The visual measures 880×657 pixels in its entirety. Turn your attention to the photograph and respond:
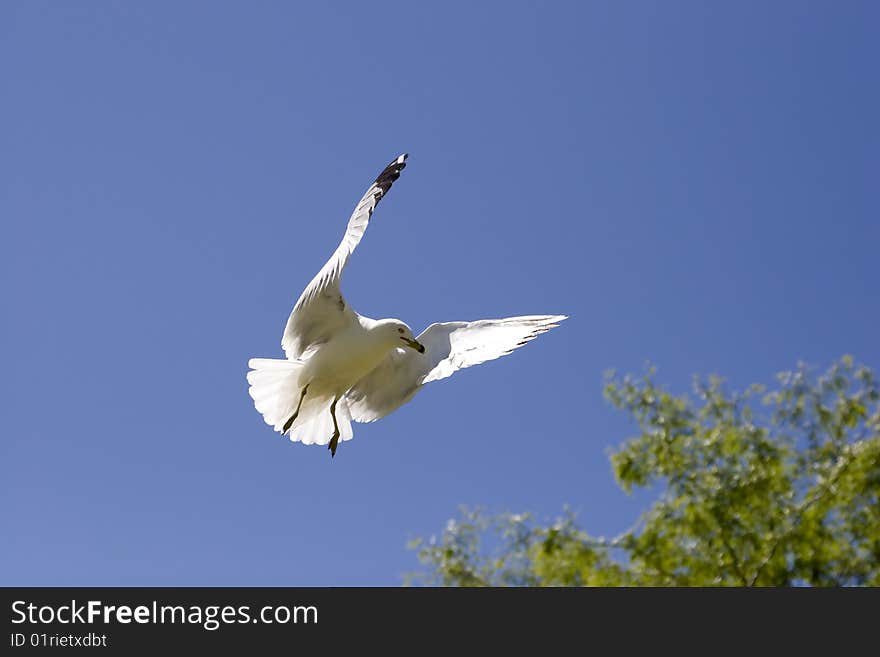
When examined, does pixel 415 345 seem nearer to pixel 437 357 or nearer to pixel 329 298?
pixel 437 357

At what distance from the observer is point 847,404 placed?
15102 mm

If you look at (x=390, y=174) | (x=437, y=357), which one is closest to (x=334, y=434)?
(x=437, y=357)

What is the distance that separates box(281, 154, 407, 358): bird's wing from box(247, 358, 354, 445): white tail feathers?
183 millimetres

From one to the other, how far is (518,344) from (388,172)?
155 centimetres

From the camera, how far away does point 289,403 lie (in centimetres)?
770

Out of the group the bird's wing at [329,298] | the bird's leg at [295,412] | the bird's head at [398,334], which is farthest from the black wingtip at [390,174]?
the bird's leg at [295,412]

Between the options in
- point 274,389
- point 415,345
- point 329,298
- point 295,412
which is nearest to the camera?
point 415,345

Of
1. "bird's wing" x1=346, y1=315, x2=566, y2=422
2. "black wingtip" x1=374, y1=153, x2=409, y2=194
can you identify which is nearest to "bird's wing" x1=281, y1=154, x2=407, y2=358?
"black wingtip" x1=374, y1=153, x2=409, y2=194

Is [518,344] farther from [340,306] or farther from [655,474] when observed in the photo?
[655,474]

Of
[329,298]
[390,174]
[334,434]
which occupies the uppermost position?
[390,174]

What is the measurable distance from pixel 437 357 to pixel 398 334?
0.48 metres
